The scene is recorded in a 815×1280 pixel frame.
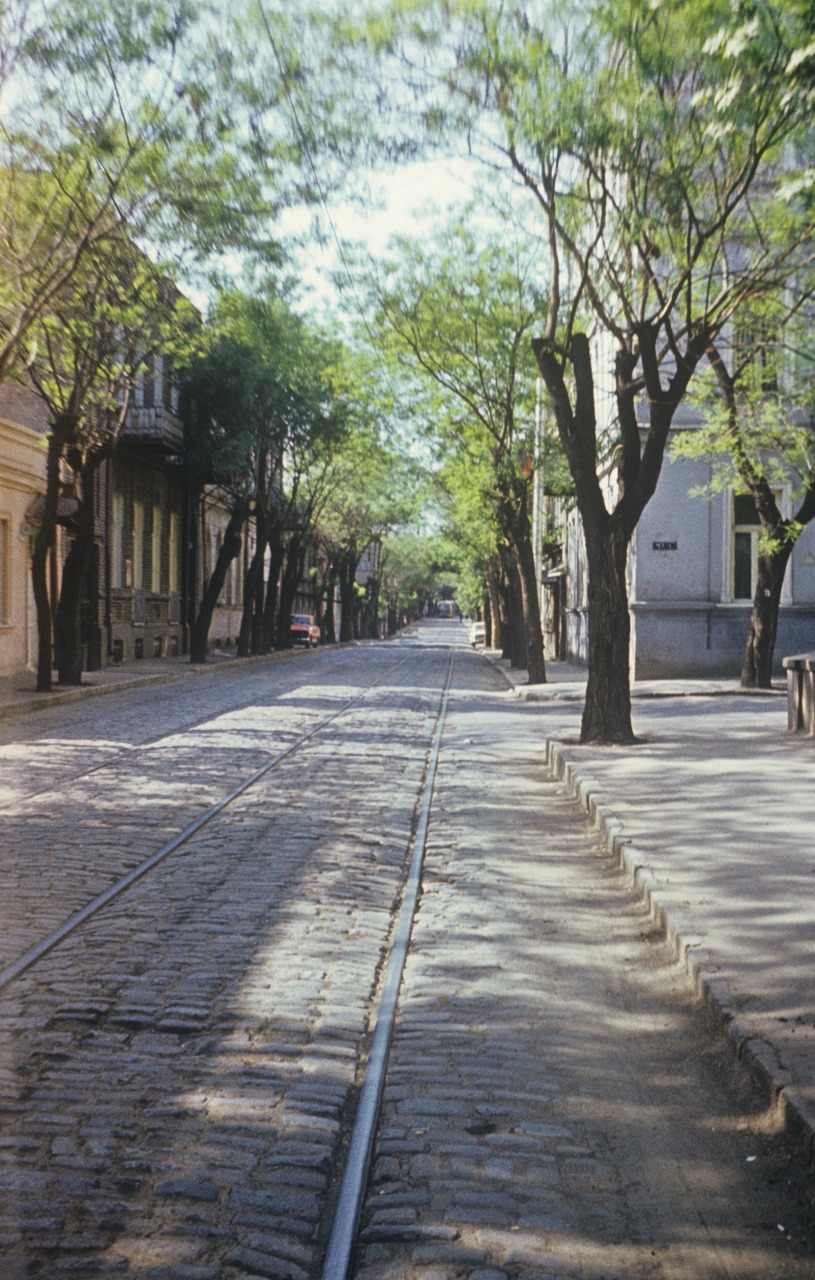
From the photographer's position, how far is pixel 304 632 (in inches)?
2256

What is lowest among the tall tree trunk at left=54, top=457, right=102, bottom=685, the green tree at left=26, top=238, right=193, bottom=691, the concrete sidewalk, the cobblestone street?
the cobblestone street

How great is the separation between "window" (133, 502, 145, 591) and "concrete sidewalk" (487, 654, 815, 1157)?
69.6 feet

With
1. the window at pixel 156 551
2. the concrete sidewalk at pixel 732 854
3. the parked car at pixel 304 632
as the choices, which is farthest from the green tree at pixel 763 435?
the parked car at pixel 304 632

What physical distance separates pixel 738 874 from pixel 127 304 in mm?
15721

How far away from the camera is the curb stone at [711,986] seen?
3951 mm

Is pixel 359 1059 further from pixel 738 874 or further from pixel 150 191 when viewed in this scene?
pixel 150 191

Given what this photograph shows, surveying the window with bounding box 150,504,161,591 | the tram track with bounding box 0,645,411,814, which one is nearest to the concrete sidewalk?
the tram track with bounding box 0,645,411,814

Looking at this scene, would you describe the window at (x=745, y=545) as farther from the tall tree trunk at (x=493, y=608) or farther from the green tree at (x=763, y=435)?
the tall tree trunk at (x=493, y=608)

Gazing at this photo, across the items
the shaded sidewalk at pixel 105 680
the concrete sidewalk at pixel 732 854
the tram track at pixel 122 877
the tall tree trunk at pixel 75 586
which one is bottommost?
the tram track at pixel 122 877

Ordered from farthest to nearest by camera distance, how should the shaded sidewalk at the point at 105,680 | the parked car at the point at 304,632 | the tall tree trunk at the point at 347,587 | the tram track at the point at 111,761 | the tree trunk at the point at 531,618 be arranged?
the tall tree trunk at the point at 347,587 < the parked car at the point at 304,632 < the tree trunk at the point at 531,618 < the shaded sidewalk at the point at 105,680 < the tram track at the point at 111,761

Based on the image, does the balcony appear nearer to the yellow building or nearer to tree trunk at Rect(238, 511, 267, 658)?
tree trunk at Rect(238, 511, 267, 658)

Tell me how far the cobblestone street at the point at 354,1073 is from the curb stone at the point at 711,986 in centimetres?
10

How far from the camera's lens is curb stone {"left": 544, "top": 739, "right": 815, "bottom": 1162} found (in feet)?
13.0

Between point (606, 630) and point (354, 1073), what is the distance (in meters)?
10.9
